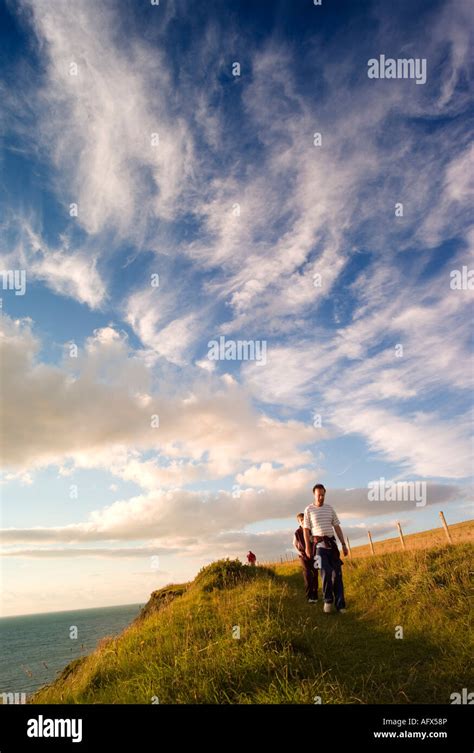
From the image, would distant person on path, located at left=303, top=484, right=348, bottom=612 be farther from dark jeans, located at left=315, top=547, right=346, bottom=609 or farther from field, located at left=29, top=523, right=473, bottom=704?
field, located at left=29, top=523, right=473, bottom=704

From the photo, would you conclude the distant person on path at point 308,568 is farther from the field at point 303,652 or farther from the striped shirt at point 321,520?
the striped shirt at point 321,520

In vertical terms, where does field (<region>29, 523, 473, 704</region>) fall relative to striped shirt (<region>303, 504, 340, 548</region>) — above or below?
below

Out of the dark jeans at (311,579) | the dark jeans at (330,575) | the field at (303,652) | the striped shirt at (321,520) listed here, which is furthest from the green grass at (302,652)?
the striped shirt at (321,520)

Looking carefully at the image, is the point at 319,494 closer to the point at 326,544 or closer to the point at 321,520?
the point at 321,520

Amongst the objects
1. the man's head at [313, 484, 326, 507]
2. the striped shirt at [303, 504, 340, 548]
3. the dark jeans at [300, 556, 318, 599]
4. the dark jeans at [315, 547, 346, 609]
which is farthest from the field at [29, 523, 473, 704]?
the man's head at [313, 484, 326, 507]

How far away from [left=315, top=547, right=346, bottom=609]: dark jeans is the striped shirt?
0.88 ft

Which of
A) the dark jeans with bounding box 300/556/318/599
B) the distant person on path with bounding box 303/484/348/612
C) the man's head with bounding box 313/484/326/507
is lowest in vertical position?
the dark jeans with bounding box 300/556/318/599

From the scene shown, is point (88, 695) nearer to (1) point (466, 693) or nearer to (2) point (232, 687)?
(2) point (232, 687)

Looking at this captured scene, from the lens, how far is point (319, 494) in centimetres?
1042

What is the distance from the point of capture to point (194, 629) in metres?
8.57

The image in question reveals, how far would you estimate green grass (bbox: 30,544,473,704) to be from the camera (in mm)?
5613

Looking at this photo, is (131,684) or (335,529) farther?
(335,529)
